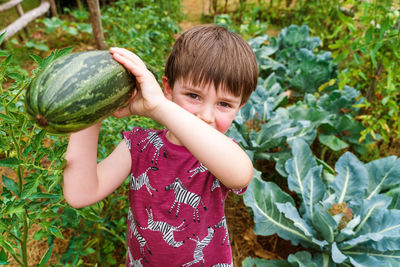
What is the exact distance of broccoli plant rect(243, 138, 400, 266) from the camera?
7.59 feet

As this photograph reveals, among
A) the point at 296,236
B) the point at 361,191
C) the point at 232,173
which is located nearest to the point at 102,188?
the point at 232,173

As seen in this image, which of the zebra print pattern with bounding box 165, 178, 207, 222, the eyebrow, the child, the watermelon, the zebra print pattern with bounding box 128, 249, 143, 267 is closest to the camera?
the watermelon

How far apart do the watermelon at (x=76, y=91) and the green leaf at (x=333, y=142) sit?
282cm

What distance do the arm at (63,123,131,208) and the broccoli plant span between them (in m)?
1.43

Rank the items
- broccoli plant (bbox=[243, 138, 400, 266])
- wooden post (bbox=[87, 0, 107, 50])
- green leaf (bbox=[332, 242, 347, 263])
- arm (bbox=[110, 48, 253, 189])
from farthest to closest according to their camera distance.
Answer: wooden post (bbox=[87, 0, 107, 50])
broccoli plant (bbox=[243, 138, 400, 266])
green leaf (bbox=[332, 242, 347, 263])
arm (bbox=[110, 48, 253, 189])

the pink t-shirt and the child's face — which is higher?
the child's face

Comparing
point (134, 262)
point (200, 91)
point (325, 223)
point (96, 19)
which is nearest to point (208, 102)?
point (200, 91)

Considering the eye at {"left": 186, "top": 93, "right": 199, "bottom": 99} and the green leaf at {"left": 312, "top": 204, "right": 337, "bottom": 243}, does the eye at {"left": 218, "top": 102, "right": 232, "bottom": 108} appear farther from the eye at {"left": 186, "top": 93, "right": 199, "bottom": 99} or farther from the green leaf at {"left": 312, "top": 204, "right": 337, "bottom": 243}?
the green leaf at {"left": 312, "top": 204, "right": 337, "bottom": 243}

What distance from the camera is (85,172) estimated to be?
1309mm

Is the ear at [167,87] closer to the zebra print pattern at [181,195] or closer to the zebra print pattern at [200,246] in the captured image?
the zebra print pattern at [181,195]

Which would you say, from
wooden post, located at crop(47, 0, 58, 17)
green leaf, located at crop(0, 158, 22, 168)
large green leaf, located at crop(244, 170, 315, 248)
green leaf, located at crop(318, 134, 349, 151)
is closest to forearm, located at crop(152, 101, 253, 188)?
green leaf, located at crop(0, 158, 22, 168)

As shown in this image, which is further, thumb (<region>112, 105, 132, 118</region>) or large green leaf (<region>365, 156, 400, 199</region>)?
large green leaf (<region>365, 156, 400, 199</region>)

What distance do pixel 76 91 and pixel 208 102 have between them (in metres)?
0.53

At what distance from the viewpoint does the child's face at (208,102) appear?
4.37 ft
